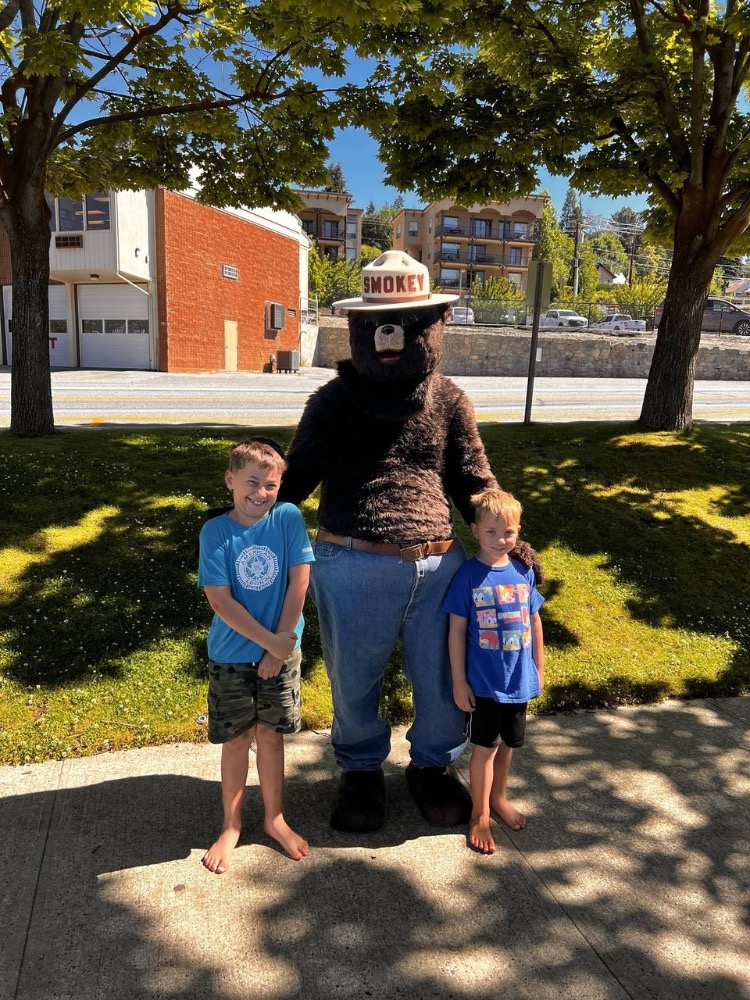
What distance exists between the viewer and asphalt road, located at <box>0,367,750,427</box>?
10.9 meters

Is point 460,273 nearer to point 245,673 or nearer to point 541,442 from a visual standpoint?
point 541,442

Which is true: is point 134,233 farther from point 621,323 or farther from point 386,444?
point 621,323

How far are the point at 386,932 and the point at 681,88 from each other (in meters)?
9.74

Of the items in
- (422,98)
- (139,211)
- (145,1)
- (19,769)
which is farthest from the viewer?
(139,211)

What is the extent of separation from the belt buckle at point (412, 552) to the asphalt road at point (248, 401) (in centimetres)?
756

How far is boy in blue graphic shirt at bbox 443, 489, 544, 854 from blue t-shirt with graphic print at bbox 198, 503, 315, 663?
2.05 feet

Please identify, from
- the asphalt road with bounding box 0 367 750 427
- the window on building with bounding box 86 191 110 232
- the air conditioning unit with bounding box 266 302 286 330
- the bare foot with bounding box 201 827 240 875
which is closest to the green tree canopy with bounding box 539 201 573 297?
the air conditioning unit with bounding box 266 302 286 330

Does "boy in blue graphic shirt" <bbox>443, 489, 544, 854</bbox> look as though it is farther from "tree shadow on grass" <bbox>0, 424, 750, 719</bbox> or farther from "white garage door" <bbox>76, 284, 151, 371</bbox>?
"white garage door" <bbox>76, 284, 151, 371</bbox>

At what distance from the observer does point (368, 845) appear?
2.60 metres

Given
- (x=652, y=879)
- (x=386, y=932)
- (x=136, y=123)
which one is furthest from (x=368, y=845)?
(x=136, y=123)

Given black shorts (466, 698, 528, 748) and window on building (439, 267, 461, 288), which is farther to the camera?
window on building (439, 267, 461, 288)

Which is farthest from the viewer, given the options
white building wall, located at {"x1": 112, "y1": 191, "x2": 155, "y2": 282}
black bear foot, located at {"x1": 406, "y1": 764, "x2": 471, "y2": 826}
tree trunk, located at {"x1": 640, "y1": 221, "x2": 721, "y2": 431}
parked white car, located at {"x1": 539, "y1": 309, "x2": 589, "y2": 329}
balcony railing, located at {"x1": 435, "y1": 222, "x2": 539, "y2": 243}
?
balcony railing, located at {"x1": 435, "y1": 222, "x2": 539, "y2": 243}

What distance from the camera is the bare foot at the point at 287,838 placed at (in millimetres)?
2506

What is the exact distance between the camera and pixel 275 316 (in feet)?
97.2
